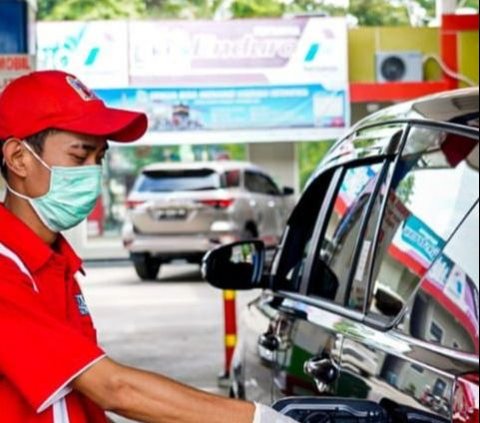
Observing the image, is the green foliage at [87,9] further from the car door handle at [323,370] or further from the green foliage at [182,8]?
the car door handle at [323,370]

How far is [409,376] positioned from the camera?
3029mm

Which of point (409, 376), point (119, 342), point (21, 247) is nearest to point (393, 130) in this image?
point (409, 376)

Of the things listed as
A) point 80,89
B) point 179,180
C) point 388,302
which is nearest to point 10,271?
point 80,89

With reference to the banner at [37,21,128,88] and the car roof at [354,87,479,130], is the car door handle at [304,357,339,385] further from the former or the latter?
the banner at [37,21,128,88]

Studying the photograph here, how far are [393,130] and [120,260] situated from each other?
22061 mm

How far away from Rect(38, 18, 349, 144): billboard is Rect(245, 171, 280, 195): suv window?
1.34 metres

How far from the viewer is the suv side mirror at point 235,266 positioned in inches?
180

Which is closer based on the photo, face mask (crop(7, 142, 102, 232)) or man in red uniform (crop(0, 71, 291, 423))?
man in red uniform (crop(0, 71, 291, 423))

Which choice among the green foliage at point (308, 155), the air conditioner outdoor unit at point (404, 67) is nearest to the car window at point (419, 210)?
the air conditioner outdoor unit at point (404, 67)

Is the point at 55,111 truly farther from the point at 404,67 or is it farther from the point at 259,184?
the point at 404,67

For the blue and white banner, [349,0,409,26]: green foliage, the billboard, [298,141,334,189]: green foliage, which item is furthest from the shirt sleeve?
[349,0,409,26]: green foliage

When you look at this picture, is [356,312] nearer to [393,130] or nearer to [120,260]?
[393,130]

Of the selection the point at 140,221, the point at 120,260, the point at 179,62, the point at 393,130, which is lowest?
the point at 120,260

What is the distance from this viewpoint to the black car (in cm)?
305
